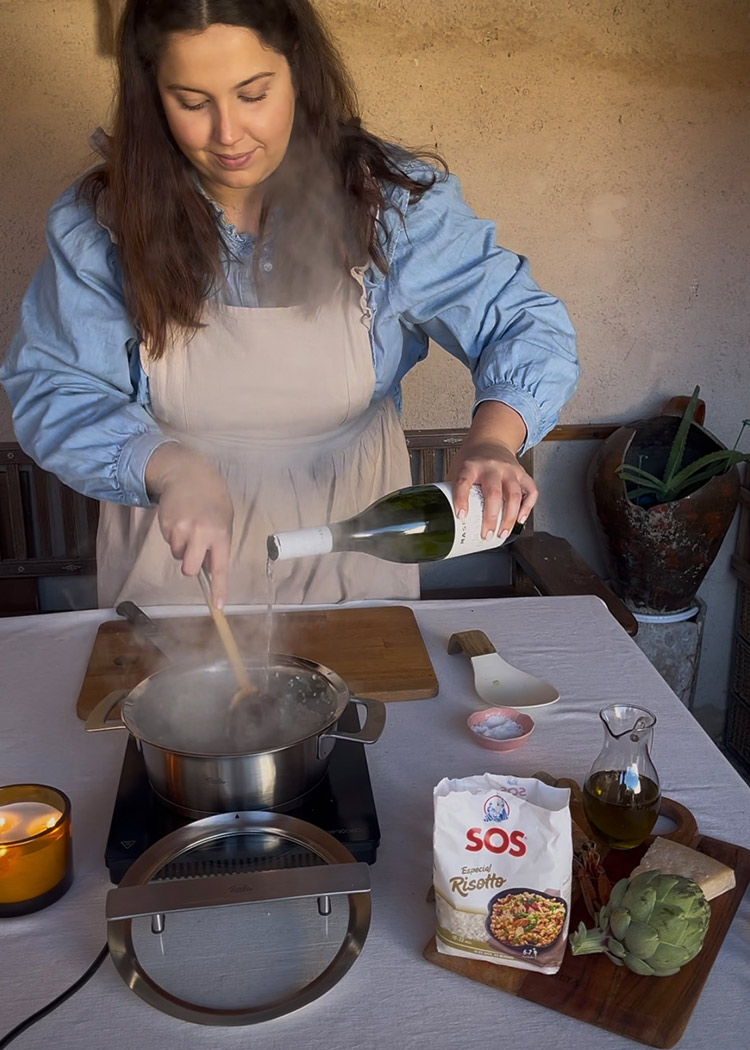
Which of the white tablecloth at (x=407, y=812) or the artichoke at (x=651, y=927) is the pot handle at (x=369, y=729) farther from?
the artichoke at (x=651, y=927)

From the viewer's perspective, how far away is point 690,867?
3.32ft

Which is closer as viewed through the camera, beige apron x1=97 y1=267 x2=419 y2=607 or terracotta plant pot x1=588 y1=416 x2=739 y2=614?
beige apron x1=97 y1=267 x2=419 y2=607

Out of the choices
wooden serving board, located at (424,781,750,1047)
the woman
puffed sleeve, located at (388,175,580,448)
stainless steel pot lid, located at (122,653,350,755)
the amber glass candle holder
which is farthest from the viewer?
puffed sleeve, located at (388,175,580,448)

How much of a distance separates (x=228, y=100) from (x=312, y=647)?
848 mm

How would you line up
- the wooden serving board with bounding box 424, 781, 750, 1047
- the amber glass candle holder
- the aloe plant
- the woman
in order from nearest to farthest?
the wooden serving board with bounding box 424, 781, 750, 1047 < the amber glass candle holder < the woman < the aloe plant

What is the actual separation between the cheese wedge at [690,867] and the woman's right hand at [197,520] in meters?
0.62

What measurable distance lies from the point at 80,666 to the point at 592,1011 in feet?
3.31

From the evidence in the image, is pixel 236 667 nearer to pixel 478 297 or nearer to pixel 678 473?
pixel 478 297

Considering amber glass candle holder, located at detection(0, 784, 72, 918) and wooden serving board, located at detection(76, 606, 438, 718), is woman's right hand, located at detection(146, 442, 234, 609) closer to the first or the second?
wooden serving board, located at detection(76, 606, 438, 718)

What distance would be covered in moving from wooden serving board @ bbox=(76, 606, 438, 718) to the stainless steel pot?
7.4 inches

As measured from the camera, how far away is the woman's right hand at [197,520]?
1.28 meters

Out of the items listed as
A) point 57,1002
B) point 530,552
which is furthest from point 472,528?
point 530,552

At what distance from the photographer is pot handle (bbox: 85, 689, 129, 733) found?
120 centimetres

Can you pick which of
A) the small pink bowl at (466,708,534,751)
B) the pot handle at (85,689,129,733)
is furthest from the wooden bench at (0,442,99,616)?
the small pink bowl at (466,708,534,751)
